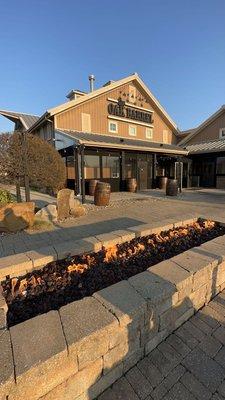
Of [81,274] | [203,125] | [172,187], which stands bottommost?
[81,274]

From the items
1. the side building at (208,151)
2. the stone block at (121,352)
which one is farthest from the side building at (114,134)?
the stone block at (121,352)

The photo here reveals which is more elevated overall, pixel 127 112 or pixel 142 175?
pixel 127 112

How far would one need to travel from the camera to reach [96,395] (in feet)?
5.40

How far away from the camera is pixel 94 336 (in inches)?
60.2

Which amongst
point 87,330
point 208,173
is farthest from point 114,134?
point 87,330

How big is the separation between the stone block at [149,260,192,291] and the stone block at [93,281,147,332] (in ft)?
1.37

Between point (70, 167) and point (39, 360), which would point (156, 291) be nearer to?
point (39, 360)

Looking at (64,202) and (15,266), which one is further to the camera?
(64,202)

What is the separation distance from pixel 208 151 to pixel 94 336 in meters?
16.5

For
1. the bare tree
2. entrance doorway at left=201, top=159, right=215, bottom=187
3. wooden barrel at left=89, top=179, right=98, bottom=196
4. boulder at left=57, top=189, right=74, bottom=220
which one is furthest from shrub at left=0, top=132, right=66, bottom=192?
entrance doorway at left=201, top=159, right=215, bottom=187

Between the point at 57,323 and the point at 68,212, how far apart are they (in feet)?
18.4

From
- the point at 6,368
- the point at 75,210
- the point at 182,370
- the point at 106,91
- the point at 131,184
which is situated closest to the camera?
the point at 6,368

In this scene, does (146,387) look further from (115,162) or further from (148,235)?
(115,162)

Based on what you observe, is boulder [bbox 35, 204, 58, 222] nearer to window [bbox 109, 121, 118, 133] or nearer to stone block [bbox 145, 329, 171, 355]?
stone block [bbox 145, 329, 171, 355]
